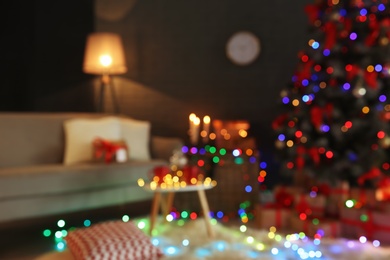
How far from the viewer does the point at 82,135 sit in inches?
152

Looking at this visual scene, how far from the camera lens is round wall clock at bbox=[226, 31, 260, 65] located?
4883mm

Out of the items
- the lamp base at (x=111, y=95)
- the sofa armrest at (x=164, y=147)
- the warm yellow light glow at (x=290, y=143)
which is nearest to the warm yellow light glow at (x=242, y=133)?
the sofa armrest at (x=164, y=147)

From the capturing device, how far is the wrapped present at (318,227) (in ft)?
10.6

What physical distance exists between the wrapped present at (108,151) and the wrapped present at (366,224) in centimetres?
174

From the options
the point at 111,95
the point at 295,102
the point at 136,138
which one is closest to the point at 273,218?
the point at 295,102

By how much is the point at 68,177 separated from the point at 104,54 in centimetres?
181

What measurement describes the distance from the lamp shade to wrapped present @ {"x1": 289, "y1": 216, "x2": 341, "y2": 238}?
7.80 ft

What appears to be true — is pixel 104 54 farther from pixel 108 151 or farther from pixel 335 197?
pixel 335 197

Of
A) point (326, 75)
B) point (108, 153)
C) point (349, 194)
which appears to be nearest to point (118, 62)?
point (108, 153)

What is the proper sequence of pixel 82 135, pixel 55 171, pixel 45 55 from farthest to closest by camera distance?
pixel 45 55 < pixel 82 135 < pixel 55 171

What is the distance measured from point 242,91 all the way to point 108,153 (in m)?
1.76

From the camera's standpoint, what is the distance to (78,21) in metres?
5.12

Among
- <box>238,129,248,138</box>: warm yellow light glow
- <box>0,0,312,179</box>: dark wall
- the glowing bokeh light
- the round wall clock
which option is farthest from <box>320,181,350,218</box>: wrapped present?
the glowing bokeh light

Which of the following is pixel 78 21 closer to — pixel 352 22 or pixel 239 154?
pixel 239 154
